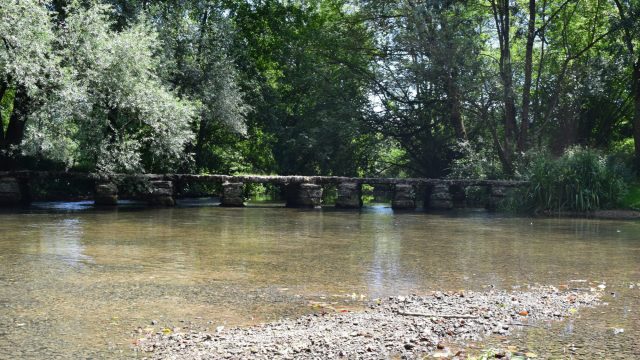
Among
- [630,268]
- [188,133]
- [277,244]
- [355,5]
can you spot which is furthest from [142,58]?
[630,268]

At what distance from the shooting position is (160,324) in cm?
463

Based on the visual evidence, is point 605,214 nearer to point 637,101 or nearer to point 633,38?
point 637,101

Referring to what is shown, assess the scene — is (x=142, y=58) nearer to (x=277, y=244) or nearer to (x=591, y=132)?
(x=277, y=244)

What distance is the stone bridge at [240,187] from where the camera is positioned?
728 inches

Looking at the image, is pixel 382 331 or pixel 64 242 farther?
pixel 64 242

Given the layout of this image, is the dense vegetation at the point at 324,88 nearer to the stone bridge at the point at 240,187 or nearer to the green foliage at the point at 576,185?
the green foliage at the point at 576,185

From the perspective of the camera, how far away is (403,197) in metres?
21.8

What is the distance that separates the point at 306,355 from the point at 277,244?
6.29 meters

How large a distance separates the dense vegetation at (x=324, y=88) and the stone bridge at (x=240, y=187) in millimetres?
854

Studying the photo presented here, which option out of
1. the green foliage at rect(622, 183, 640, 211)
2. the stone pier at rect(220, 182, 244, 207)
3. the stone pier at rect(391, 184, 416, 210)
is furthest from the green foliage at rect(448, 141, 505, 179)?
the stone pier at rect(220, 182, 244, 207)

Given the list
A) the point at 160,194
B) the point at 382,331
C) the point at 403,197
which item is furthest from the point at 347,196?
the point at 382,331

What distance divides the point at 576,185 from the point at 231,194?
11.3m

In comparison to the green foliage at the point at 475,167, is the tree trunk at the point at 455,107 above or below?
above

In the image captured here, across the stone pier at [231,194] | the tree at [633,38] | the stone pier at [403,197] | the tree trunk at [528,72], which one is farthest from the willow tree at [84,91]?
the tree at [633,38]
